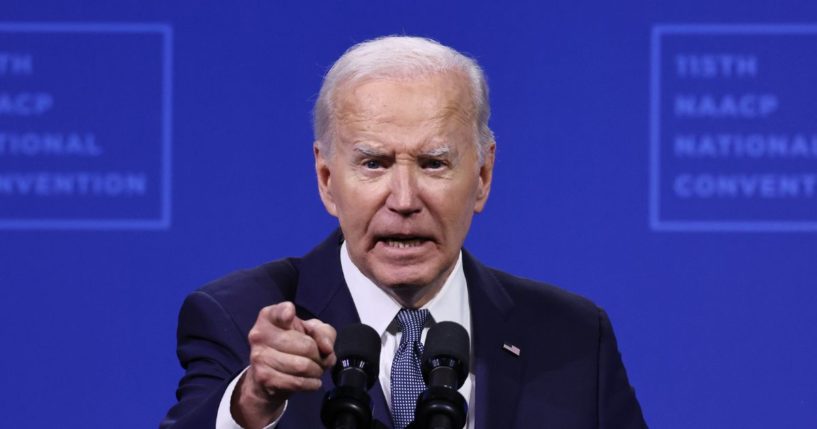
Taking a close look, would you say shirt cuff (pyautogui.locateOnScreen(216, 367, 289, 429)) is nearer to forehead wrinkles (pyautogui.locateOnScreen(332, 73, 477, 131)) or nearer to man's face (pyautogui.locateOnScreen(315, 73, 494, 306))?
man's face (pyautogui.locateOnScreen(315, 73, 494, 306))

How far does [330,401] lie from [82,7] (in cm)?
208

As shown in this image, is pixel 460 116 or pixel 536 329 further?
pixel 536 329

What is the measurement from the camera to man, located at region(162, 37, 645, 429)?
229 centimetres

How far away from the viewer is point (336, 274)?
247 cm

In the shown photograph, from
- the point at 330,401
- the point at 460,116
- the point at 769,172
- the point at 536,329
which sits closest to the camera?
the point at 330,401

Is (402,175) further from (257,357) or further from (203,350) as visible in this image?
(257,357)

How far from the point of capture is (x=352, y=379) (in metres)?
1.72

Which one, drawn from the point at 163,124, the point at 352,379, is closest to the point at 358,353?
the point at 352,379

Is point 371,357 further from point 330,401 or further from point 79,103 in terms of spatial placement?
point 79,103

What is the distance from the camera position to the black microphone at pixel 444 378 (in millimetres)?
1684

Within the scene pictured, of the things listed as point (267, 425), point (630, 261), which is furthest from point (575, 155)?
point (267, 425)

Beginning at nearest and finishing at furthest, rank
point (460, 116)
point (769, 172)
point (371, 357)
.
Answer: point (371, 357) → point (460, 116) → point (769, 172)

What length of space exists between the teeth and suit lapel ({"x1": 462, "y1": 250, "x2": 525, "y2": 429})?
10.2 inches

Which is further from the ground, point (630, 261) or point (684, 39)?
point (684, 39)
